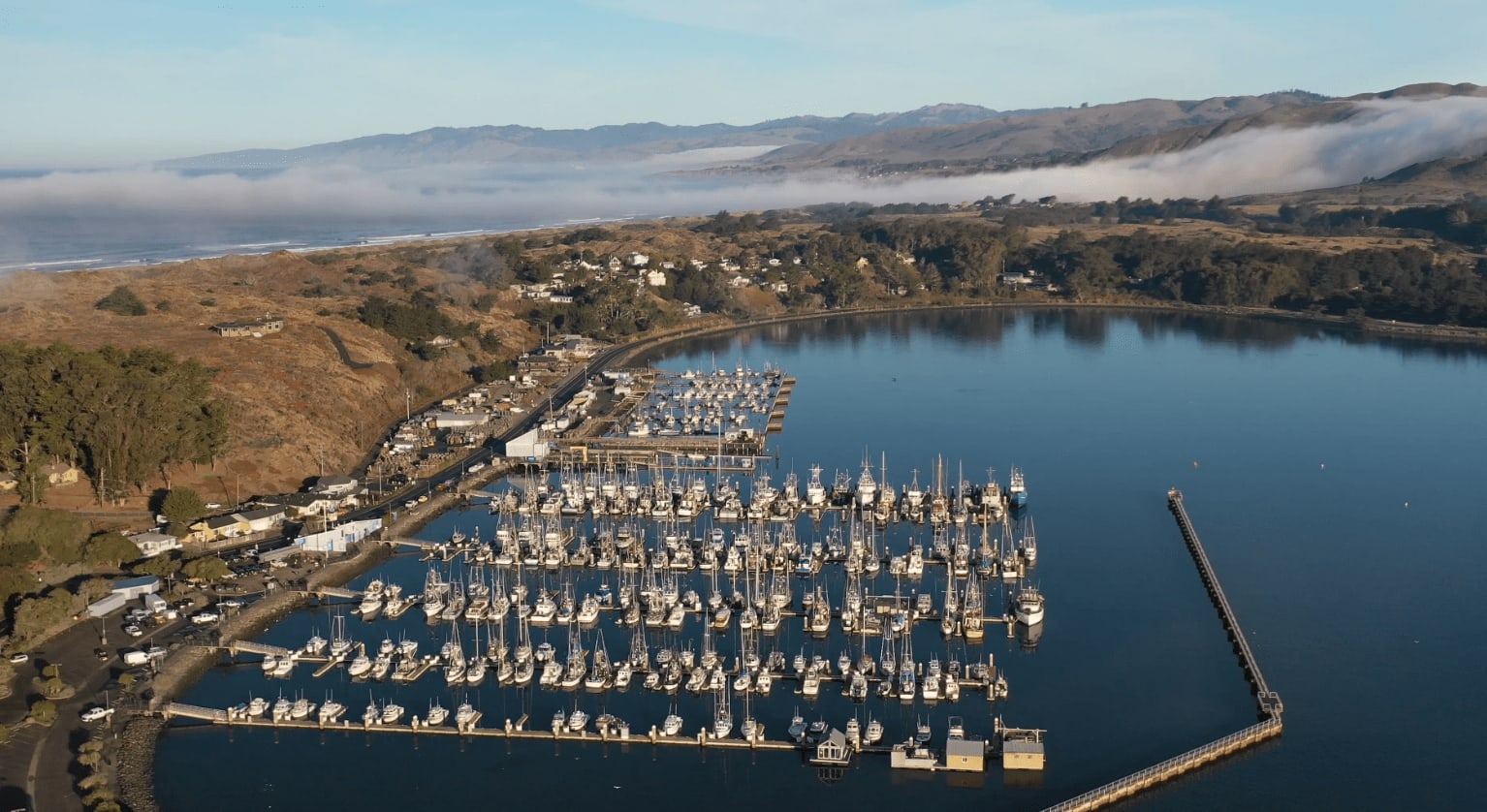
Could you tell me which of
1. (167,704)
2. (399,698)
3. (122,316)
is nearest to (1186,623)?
(399,698)

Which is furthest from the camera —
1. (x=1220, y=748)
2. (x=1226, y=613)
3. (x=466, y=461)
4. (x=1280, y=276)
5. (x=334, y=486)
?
(x=1280, y=276)

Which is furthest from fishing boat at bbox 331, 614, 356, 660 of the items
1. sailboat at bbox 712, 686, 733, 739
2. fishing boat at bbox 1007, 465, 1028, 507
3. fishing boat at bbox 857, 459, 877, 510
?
fishing boat at bbox 1007, 465, 1028, 507

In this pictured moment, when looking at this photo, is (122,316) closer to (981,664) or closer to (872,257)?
(981,664)

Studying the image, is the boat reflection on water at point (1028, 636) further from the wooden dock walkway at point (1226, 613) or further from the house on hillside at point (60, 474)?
the house on hillside at point (60, 474)

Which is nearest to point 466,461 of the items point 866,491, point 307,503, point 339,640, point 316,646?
point 307,503

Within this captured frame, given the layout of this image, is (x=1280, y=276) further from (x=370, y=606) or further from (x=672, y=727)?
(x=672, y=727)

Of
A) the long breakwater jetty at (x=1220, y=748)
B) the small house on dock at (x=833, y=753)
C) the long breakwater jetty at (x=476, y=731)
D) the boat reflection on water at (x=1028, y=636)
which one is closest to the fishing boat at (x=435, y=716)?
the long breakwater jetty at (x=476, y=731)
